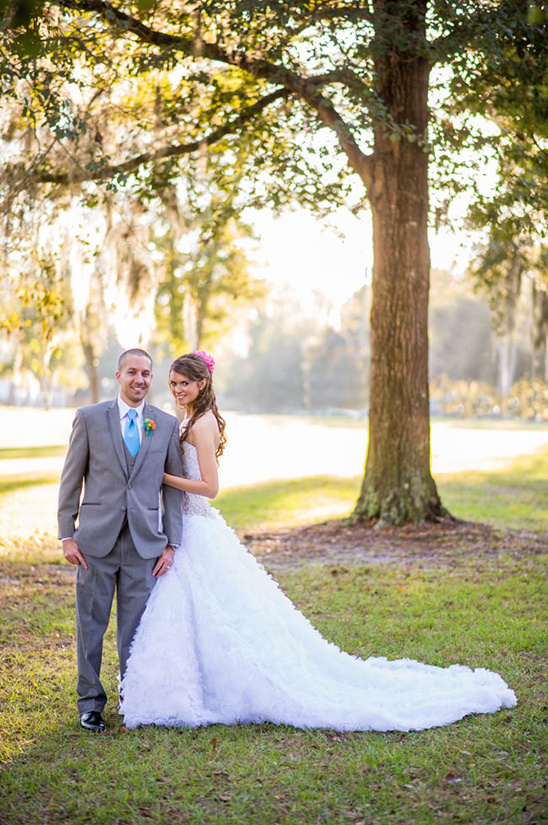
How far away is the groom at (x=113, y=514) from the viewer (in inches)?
166

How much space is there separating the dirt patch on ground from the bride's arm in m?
4.14

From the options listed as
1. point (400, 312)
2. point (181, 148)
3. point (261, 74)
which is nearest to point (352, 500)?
point (400, 312)

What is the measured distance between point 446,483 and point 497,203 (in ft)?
25.9

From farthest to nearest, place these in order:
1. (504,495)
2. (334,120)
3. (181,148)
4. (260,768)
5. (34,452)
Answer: (34,452), (504,495), (181,148), (334,120), (260,768)

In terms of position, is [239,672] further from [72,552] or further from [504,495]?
[504,495]

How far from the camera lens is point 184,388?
4.66 meters

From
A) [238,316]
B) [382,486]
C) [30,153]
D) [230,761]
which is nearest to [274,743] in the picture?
[230,761]

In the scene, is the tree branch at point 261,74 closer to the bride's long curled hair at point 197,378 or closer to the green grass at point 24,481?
the bride's long curled hair at point 197,378

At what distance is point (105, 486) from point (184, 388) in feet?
2.47

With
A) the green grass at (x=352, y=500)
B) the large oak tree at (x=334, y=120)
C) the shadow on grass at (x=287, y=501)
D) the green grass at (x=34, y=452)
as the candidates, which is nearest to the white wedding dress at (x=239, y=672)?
the large oak tree at (x=334, y=120)

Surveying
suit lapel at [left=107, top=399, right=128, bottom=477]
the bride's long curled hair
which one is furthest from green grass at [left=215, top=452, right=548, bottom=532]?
suit lapel at [left=107, top=399, right=128, bottom=477]

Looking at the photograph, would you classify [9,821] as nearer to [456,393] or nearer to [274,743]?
[274,743]

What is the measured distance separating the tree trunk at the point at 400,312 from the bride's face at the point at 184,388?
5.38 m

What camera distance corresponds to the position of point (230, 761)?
12.7ft
